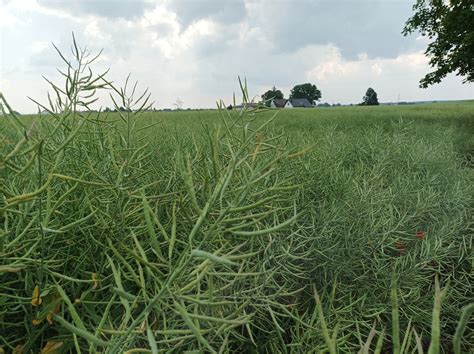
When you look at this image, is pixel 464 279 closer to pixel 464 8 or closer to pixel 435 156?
pixel 435 156

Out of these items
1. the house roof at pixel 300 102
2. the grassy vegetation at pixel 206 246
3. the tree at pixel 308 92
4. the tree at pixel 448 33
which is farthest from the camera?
the tree at pixel 308 92

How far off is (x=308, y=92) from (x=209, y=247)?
4251 centimetres

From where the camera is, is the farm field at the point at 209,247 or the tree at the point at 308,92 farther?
the tree at the point at 308,92

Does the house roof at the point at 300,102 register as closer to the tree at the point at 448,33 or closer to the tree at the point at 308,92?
the tree at the point at 308,92

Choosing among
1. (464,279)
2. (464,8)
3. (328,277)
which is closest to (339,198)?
(328,277)

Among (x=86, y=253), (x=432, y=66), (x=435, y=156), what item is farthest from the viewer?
(x=432, y=66)

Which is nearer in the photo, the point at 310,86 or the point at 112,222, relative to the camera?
the point at 112,222

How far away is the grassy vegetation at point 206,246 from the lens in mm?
384

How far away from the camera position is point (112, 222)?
0.64 meters

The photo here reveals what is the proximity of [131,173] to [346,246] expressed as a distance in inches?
22.3

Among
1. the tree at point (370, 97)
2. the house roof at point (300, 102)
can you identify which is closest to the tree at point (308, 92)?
the house roof at point (300, 102)

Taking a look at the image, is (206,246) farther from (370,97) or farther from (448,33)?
(370,97)

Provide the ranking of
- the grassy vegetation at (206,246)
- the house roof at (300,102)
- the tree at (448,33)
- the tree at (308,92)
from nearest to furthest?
the grassy vegetation at (206,246) < the tree at (448,33) < the house roof at (300,102) < the tree at (308,92)

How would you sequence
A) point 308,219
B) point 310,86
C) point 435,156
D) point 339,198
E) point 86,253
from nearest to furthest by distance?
point 86,253 < point 308,219 < point 339,198 < point 435,156 < point 310,86
